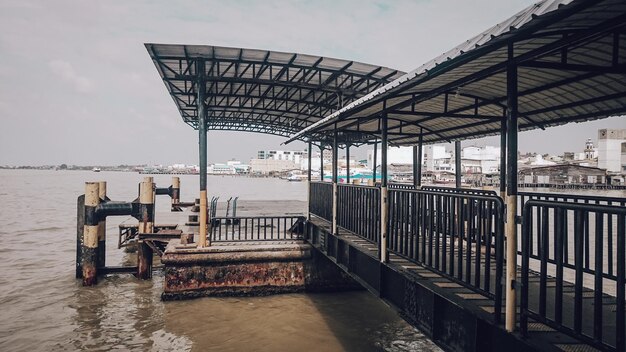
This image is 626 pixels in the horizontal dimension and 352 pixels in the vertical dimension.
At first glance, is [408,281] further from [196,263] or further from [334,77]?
[334,77]

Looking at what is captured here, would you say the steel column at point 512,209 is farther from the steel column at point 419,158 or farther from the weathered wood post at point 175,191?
the weathered wood post at point 175,191

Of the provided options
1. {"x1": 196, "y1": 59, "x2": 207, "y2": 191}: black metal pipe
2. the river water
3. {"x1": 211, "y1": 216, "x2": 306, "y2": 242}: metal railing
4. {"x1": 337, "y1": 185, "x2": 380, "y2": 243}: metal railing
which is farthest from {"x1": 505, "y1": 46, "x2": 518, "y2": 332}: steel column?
{"x1": 196, "y1": 59, "x2": 207, "y2": 191}: black metal pipe

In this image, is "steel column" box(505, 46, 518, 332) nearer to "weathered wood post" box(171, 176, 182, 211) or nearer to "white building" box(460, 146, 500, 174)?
"weathered wood post" box(171, 176, 182, 211)

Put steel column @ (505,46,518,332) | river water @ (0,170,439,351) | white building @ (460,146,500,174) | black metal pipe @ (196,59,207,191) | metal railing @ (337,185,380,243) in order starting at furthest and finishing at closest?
white building @ (460,146,500,174) → black metal pipe @ (196,59,207,191) → river water @ (0,170,439,351) → metal railing @ (337,185,380,243) → steel column @ (505,46,518,332)

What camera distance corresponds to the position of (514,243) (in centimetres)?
359

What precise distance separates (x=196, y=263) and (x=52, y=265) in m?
9.03

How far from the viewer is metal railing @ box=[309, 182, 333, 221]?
35.8ft

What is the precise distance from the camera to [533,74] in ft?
19.8

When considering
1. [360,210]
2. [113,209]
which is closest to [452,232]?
[360,210]

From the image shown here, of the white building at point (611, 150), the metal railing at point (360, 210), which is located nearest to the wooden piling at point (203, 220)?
the metal railing at point (360, 210)

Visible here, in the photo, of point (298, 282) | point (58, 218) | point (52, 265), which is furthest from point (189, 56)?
point (58, 218)

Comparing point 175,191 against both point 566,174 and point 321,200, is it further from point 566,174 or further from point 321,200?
point 566,174

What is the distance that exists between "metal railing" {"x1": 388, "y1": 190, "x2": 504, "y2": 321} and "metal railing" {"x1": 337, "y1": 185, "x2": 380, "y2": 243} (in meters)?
0.50

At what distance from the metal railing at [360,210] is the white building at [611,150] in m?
81.5
